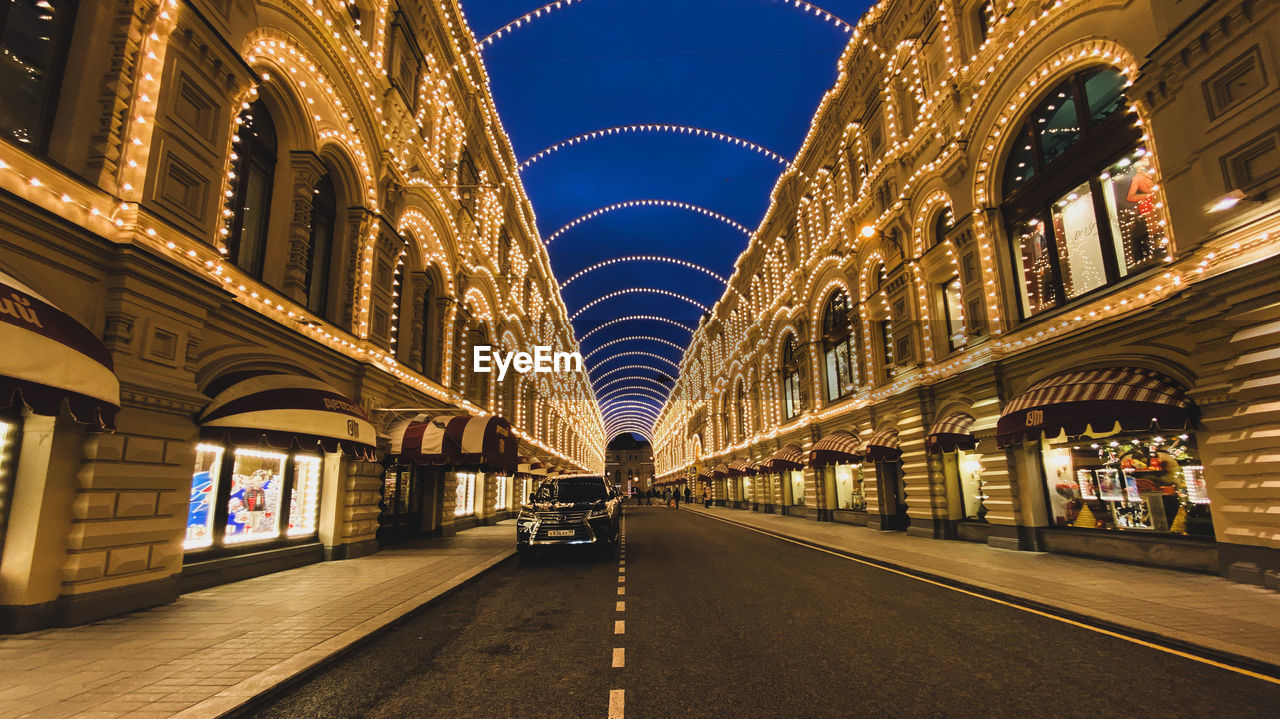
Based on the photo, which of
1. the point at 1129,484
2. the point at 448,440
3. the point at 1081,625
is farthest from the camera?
the point at 448,440

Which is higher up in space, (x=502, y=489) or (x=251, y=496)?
(x=251, y=496)

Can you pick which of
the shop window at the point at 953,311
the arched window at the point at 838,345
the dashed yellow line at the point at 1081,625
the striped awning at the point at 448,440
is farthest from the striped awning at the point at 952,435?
the striped awning at the point at 448,440

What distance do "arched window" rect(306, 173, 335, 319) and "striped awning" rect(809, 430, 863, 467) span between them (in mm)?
17109

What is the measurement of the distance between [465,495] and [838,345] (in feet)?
55.7

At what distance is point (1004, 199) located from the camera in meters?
15.2

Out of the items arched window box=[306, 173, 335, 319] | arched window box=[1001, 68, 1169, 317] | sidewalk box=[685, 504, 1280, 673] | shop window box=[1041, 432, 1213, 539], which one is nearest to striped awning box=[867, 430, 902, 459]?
sidewalk box=[685, 504, 1280, 673]

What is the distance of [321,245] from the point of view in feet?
43.9

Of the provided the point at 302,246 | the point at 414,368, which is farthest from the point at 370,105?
the point at 414,368

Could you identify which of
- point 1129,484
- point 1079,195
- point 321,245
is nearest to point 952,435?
point 1129,484

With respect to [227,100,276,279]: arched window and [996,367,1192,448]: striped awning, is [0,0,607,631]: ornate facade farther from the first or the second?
[996,367,1192,448]: striped awning

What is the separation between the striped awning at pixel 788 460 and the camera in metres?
26.1

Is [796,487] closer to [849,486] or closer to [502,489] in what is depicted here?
[849,486]

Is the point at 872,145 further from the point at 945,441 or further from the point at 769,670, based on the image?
the point at 769,670

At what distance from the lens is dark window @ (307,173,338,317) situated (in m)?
A: 13.0
